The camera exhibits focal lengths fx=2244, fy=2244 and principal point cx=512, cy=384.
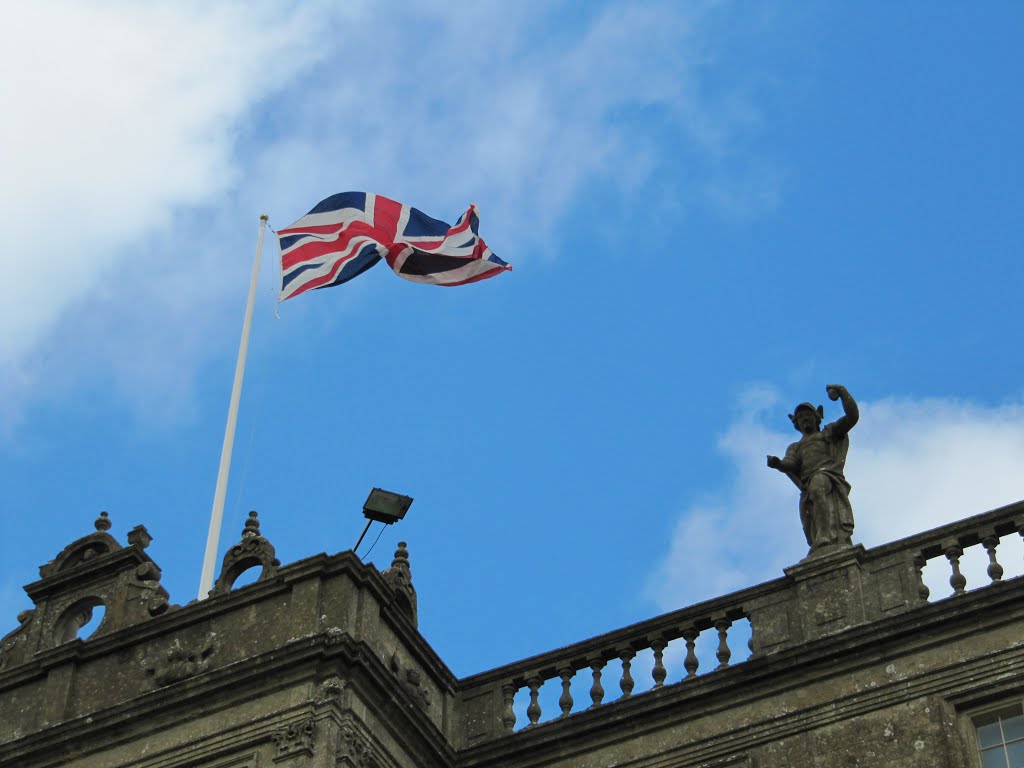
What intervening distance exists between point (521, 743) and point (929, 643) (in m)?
4.83

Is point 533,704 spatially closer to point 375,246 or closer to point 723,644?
point 723,644

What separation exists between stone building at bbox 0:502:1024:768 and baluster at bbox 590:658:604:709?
0.08ft

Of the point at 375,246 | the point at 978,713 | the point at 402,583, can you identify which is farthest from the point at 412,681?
the point at 375,246

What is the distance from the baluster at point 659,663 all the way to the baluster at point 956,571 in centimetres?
343

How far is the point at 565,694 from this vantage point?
26.1 meters

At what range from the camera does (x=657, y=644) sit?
85.3 feet

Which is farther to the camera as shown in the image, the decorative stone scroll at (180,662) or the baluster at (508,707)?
the baluster at (508,707)

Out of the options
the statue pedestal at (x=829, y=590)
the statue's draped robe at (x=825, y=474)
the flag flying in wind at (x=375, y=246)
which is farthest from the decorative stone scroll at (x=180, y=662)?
the flag flying in wind at (x=375, y=246)

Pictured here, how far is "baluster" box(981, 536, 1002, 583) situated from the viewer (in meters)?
24.3

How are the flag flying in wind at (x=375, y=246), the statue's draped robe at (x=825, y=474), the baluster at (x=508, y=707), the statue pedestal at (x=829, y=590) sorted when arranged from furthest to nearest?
the flag flying in wind at (x=375, y=246) < the baluster at (x=508, y=707) < the statue's draped robe at (x=825, y=474) < the statue pedestal at (x=829, y=590)

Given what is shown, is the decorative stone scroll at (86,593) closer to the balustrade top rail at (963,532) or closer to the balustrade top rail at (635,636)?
the balustrade top rail at (635,636)

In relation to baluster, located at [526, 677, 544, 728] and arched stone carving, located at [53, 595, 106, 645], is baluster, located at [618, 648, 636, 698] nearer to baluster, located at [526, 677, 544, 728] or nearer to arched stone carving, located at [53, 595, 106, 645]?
baluster, located at [526, 677, 544, 728]

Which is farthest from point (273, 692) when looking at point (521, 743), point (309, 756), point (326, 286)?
point (326, 286)

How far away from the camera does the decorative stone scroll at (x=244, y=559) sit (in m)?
26.3
